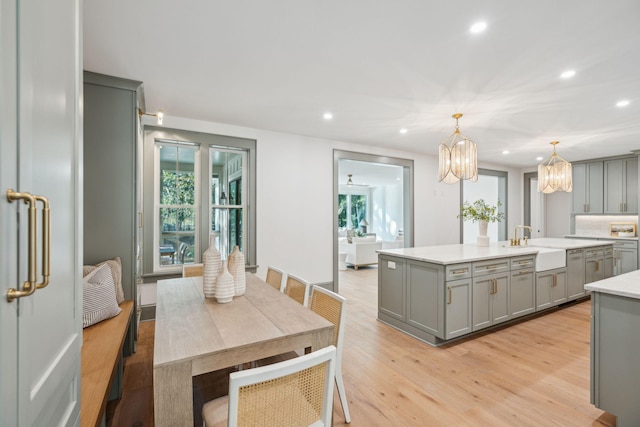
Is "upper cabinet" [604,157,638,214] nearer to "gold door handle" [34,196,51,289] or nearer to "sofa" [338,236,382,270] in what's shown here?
"sofa" [338,236,382,270]

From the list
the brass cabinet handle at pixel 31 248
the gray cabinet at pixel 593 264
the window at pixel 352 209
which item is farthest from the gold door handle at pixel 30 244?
the window at pixel 352 209

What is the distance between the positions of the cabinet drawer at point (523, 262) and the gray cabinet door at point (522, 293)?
0.19 feet

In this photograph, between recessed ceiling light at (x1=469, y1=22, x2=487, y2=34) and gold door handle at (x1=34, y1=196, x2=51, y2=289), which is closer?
gold door handle at (x1=34, y1=196, x2=51, y2=289)

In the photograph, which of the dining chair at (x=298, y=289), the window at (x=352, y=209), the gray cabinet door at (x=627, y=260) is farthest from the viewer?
the window at (x=352, y=209)

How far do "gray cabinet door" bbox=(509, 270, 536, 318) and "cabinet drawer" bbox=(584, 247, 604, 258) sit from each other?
1.50 meters

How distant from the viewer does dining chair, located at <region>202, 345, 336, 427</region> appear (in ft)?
3.29


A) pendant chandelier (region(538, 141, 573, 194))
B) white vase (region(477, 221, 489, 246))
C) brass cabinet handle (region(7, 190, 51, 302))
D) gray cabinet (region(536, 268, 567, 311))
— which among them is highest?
pendant chandelier (region(538, 141, 573, 194))

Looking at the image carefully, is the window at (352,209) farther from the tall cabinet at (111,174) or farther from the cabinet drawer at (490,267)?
the tall cabinet at (111,174)

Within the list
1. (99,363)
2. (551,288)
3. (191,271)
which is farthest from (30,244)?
(551,288)

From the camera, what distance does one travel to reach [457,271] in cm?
296

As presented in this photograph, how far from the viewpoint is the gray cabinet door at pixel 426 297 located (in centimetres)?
291

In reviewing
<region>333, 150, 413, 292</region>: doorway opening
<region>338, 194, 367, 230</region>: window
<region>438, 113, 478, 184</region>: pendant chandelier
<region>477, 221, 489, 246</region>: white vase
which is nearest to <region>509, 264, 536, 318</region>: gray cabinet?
<region>477, 221, 489, 246</region>: white vase

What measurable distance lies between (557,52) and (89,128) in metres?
3.81

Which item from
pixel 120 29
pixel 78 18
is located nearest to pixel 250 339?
pixel 78 18
